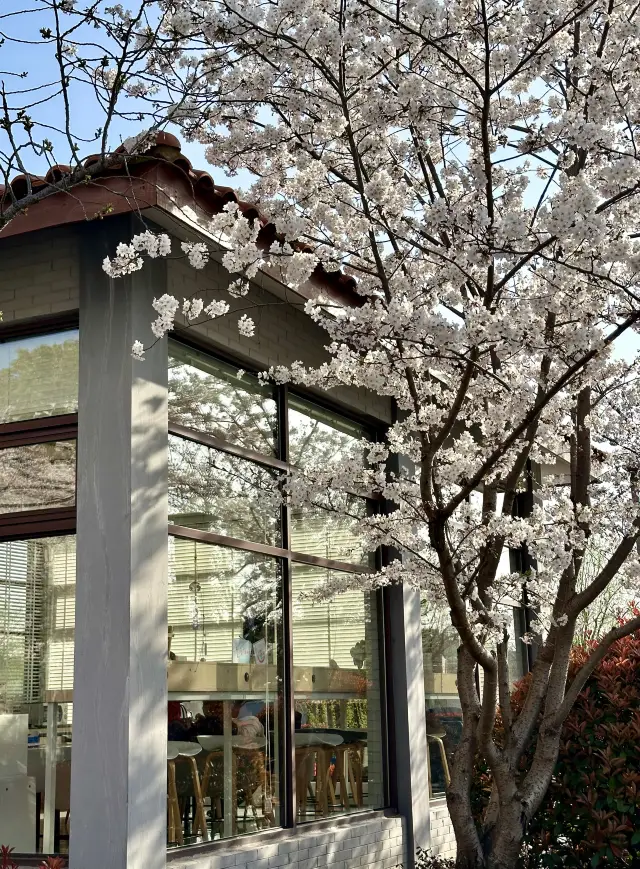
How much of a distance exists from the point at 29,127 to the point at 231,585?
315cm

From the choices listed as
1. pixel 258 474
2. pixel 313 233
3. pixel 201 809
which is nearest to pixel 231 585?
pixel 258 474

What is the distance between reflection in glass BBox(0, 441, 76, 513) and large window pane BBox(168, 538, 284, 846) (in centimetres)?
66

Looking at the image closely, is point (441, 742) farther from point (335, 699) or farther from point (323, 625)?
point (323, 625)

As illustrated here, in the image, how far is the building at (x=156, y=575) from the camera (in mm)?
4824

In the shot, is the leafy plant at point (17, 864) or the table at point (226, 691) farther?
the table at point (226, 691)

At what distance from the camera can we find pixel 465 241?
4250mm

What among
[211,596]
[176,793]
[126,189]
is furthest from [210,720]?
[126,189]

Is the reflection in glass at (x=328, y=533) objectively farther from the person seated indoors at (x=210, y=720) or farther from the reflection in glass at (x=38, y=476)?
the reflection in glass at (x=38, y=476)

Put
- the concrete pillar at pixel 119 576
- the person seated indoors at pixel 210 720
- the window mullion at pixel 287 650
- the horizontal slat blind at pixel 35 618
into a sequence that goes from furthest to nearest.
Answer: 1. the window mullion at pixel 287 650
2. the person seated indoors at pixel 210 720
3. the horizontal slat blind at pixel 35 618
4. the concrete pillar at pixel 119 576

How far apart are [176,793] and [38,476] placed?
70.5 inches

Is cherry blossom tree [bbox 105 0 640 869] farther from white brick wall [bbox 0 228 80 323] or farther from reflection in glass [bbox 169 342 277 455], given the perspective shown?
white brick wall [bbox 0 228 80 323]

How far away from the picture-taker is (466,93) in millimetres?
5281

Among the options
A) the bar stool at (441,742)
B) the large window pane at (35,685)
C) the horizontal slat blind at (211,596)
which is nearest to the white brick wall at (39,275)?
the large window pane at (35,685)

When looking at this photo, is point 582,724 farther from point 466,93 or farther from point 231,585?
point 466,93
